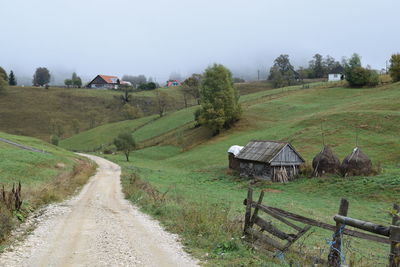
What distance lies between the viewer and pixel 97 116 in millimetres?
132375

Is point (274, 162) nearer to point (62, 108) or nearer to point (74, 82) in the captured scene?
point (62, 108)

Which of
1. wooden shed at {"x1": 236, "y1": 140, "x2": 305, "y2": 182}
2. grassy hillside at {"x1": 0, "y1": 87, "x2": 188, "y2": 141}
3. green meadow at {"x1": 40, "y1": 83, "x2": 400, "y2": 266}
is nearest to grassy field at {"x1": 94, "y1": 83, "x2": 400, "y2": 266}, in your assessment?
green meadow at {"x1": 40, "y1": 83, "x2": 400, "y2": 266}

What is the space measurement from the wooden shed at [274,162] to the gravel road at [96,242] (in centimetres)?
2269

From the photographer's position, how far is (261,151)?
4112 cm

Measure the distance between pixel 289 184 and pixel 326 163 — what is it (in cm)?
432

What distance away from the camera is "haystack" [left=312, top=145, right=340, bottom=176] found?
3478 centimetres

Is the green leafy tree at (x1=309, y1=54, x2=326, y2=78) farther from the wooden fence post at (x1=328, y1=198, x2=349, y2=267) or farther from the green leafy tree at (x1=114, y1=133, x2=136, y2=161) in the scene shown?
the wooden fence post at (x1=328, y1=198, x2=349, y2=267)

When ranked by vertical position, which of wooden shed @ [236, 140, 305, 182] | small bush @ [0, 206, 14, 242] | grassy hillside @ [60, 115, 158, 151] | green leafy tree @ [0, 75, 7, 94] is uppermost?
green leafy tree @ [0, 75, 7, 94]

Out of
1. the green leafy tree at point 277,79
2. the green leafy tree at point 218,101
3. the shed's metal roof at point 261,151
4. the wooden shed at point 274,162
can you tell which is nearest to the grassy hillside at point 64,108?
the green leafy tree at point 277,79

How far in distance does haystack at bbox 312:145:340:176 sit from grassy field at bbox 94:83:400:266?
164cm

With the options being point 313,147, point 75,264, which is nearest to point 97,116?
point 313,147

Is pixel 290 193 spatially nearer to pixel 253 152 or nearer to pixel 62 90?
pixel 253 152

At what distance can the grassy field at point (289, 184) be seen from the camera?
1275 cm

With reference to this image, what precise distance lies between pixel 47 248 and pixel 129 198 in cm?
1170
